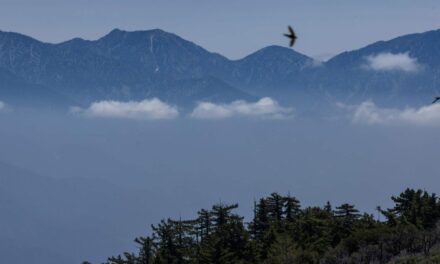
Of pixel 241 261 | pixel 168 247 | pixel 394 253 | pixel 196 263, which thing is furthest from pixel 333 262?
pixel 168 247

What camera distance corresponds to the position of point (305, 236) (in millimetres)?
57062

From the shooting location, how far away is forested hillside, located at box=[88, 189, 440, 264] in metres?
44.2

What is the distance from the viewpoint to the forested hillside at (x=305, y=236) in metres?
44.2

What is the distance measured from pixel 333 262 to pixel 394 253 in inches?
171

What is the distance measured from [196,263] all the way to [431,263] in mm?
27675

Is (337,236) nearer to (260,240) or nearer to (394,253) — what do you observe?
(260,240)

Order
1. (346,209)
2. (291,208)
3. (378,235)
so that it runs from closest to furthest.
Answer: (378,235) < (346,209) < (291,208)

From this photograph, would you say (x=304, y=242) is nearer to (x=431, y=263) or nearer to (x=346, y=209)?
(x=346, y=209)

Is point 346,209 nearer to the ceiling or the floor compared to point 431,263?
nearer to the ceiling

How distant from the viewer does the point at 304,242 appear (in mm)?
55188


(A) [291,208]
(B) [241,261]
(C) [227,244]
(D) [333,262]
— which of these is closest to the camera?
(D) [333,262]

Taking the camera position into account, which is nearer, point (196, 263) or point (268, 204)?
point (196, 263)

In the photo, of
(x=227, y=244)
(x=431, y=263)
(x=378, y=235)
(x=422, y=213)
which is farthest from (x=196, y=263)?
(x=431, y=263)

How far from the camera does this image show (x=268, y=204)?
2623 inches
